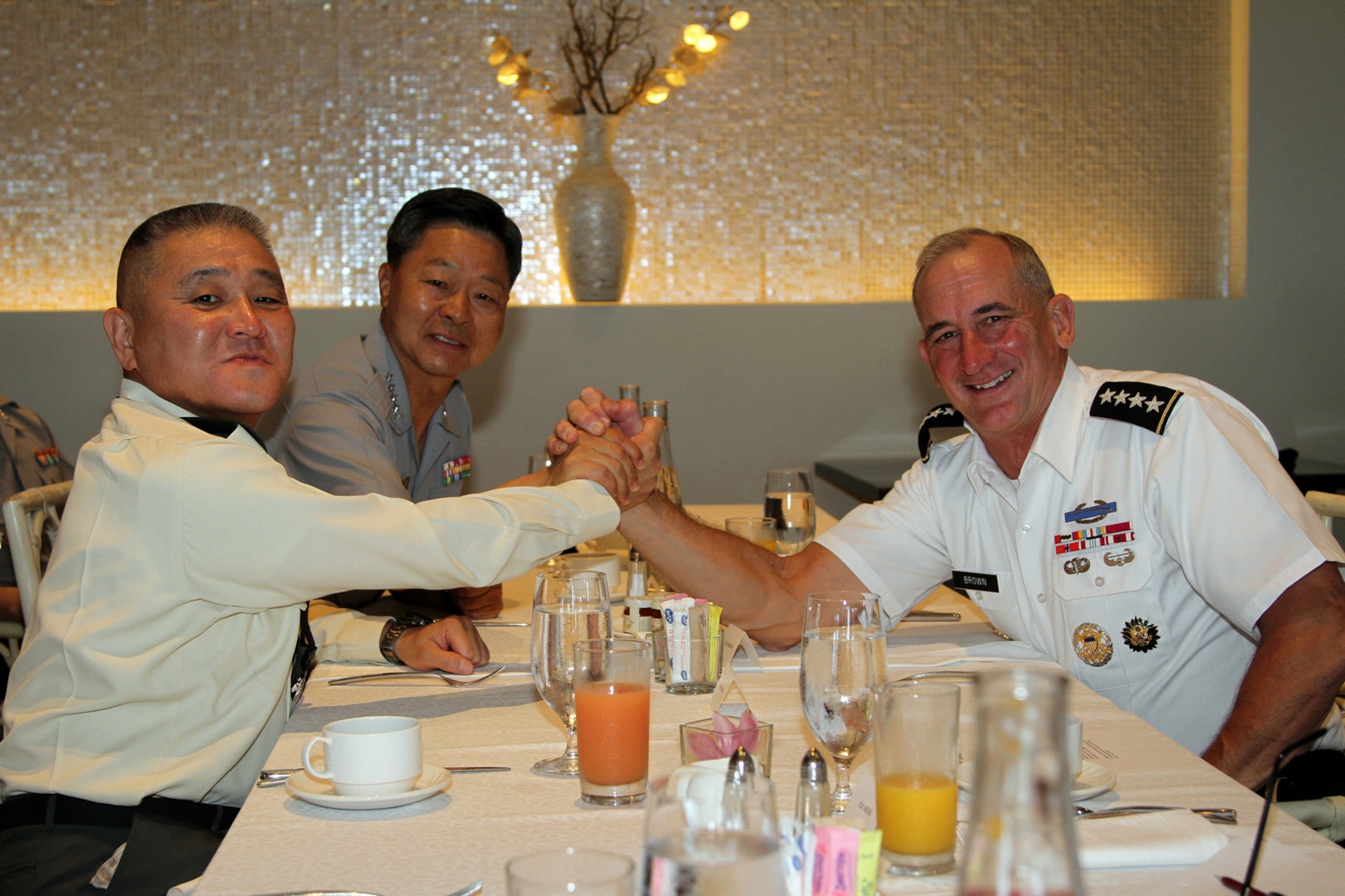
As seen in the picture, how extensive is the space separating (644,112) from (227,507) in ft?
9.88

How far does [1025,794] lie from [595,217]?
3.31m

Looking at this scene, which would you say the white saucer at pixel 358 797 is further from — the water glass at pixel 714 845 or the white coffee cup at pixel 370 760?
the water glass at pixel 714 845

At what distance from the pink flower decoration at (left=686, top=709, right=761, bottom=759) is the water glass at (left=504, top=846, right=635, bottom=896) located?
336 mm

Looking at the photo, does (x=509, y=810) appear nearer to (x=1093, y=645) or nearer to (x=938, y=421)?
→ (x=1093, y=645)

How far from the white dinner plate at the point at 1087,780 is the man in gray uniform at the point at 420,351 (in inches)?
51.1

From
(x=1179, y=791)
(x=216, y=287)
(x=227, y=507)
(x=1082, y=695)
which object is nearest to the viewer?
(x=1179, y=791)

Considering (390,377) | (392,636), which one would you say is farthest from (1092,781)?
(390,377)

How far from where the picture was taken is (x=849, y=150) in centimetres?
407

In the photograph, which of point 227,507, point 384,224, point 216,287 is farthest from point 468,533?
point 384,224

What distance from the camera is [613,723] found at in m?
1.02

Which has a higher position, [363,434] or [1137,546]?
[363,434]

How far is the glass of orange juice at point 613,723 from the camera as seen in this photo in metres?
1.03

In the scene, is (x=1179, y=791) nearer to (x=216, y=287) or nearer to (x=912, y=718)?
(x=912, y=718)

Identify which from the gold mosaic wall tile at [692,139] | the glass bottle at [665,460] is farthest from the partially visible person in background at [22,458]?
the glass bottle at [665,460]
